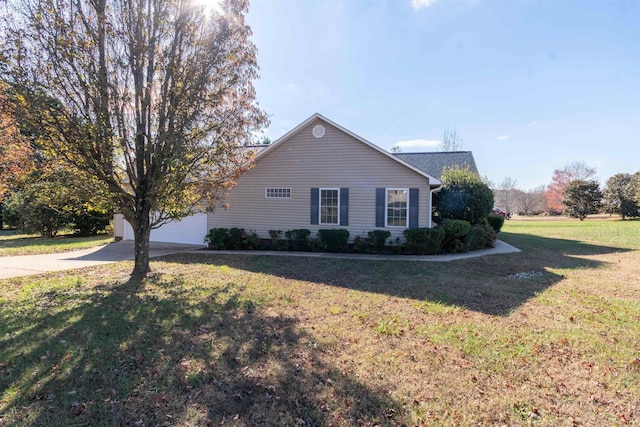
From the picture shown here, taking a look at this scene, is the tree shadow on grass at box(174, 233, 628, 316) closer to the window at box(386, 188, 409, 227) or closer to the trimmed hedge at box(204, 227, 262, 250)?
the trimmed hedge at box(204, 227, 262, 250)

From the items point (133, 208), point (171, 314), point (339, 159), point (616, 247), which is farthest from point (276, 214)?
point (616, 247)

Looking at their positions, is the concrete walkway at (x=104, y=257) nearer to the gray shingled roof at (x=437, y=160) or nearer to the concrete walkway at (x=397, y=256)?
the concrete walkway at (x=397, y=256)

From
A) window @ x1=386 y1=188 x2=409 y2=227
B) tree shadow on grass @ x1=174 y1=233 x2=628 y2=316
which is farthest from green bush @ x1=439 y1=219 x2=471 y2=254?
window @ x1=386 y1=188 x2=409 y2=227

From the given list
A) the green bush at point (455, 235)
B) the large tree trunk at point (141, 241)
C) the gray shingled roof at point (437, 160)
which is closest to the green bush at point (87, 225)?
the large tree trunk at point (141, 241)

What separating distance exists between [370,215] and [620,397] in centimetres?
935

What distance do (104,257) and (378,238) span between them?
30.5ft

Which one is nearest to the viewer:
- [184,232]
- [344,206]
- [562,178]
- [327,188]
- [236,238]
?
[344,206]

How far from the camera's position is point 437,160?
17594 mm

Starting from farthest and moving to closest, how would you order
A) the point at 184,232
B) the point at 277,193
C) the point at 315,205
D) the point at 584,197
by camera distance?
the point at 584,197 < the point at 184,232 < the point at 277,193 < the point at 315,205

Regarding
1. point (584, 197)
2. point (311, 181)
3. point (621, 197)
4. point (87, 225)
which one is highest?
point (584, 197)

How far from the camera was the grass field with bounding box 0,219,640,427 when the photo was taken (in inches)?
112

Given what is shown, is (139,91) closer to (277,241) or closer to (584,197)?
(277,241)

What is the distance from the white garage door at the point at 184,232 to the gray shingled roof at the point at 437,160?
10748 millimetres

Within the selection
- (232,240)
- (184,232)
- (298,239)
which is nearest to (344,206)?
(298,239)
